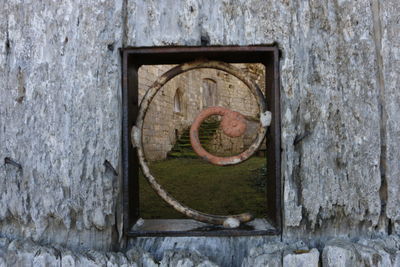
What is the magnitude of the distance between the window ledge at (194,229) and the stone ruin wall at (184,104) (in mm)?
6043

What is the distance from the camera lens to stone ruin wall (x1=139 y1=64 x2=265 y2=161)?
359 inches

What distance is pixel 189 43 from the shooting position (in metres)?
1.19

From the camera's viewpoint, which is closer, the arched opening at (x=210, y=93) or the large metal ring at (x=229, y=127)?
the large metal ring at (x=229, y=127)

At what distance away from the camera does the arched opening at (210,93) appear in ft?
45.8

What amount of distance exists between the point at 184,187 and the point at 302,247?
255 cm

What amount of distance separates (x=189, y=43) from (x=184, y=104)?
11050mm

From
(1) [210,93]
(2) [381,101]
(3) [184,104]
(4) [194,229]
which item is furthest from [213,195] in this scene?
(1) [210,93]

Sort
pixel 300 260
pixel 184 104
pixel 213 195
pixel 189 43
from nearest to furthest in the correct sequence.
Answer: pixel 300 260 → pixel 189 43 → pixel 213 195 → pixel 184 104

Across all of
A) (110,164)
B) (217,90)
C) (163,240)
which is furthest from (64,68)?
(217,90)

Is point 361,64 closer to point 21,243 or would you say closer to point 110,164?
point 110,164

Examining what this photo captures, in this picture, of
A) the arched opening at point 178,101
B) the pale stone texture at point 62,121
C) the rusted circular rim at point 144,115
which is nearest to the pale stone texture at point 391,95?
→ the rusted circular rim at point 144,115

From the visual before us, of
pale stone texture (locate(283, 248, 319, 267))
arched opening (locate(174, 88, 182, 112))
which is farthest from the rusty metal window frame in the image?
arched opening (locate(174, 88, 182, 112))

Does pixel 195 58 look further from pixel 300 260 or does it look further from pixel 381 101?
pixel 300 260

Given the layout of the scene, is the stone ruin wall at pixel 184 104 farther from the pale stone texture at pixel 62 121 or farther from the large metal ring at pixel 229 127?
the pale stone texture at pixel 62 121
